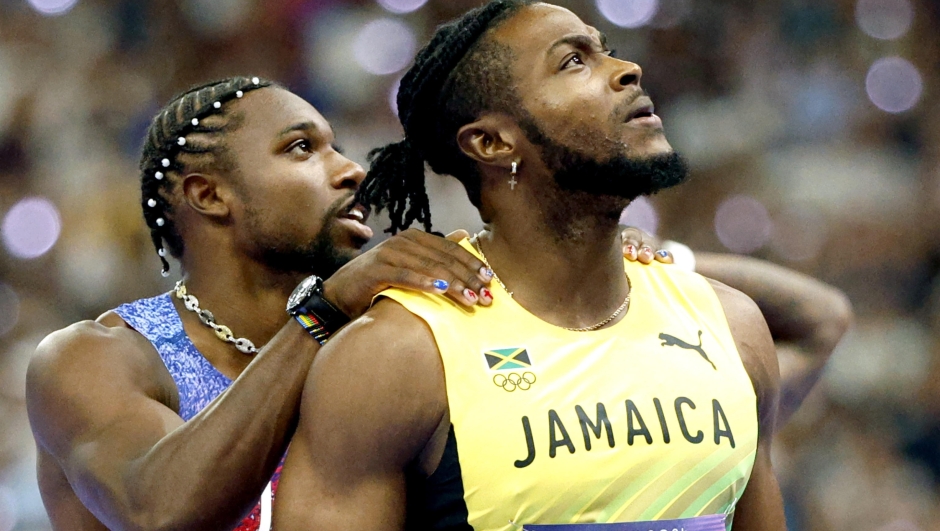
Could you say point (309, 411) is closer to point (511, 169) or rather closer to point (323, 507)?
point (323, 507)

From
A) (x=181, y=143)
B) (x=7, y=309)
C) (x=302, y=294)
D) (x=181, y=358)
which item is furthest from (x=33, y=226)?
(x=302, y=294)

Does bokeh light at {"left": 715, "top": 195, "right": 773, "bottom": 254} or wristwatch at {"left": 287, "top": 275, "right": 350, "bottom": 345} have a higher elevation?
wristwatch at {"left": 287, "top": 275, "right": 350, "bottom": 345}

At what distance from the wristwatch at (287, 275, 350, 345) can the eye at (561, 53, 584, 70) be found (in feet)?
2.34

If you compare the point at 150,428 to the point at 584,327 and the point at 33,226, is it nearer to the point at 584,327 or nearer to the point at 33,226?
the point at 584,327

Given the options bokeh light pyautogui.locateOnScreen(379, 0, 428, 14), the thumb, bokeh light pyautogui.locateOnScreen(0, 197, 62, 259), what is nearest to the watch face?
the thumb

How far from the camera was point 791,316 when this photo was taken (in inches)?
110

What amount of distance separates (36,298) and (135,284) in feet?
1.70

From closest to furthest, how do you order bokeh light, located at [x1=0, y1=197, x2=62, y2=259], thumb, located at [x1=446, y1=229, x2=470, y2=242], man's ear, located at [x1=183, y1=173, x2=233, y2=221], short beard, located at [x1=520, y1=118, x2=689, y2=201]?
short beard, located at [x1=520, y1=118, x2=689, y2=201] → thumb, located at [x1=446, y1=229, x2=470, y2=242] → man's ear, located at [x1=183, y1=173, x2=233, y2=221] → bokeh light, located at [x1=0, y1=197, x2=62, y2=259]

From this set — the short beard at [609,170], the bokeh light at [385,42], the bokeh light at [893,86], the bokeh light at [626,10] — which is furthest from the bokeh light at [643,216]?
the short beard at [609,170]

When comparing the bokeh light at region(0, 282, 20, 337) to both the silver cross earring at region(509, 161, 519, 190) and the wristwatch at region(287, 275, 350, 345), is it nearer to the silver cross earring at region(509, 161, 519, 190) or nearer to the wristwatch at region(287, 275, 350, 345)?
the wristwatch at region(287, 275, 350, 345)

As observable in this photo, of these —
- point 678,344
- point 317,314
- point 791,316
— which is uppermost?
point 317,314

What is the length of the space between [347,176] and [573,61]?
2.93 ft

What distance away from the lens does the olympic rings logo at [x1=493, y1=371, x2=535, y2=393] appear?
2.07m

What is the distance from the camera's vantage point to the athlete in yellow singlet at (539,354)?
6.60ft
